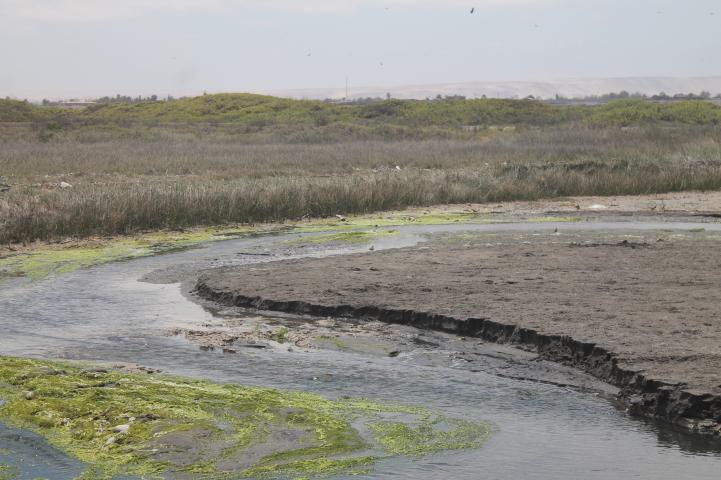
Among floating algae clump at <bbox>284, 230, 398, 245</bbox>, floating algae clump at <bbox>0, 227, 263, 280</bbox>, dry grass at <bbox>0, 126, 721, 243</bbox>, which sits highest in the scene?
dry grass at <bbox>0, 126, 721, 243</bbox>

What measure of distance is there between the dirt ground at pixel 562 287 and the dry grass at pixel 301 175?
4.88m

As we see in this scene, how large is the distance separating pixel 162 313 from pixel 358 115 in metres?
55.0

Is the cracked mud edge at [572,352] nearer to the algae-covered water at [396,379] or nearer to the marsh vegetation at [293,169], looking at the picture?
the algae-covered water at [396,379]

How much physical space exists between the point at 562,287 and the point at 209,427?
534 cm

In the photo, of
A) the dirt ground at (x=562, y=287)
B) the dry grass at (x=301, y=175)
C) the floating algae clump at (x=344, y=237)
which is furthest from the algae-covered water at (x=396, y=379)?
the dry grass at (x=301, y=175)

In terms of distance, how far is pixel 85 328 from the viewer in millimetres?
10320

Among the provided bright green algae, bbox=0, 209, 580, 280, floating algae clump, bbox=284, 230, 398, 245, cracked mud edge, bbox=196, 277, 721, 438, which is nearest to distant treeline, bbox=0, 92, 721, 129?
bright green algae, bbox=0, 209, 580, 280

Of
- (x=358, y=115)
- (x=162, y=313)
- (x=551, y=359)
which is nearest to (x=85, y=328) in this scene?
(x=162, y=313)

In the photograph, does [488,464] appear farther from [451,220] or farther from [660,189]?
[660,189]

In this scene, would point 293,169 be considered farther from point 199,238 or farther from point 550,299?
point 550,299

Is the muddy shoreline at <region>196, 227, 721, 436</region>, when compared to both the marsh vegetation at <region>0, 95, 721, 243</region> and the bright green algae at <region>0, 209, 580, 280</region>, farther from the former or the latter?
the marsh vegetation at <region>0, 95, 721, 243</region>

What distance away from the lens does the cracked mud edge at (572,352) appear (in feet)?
22.9

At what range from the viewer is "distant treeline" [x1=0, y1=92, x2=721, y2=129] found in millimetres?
56500

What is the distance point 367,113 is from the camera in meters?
66.2
